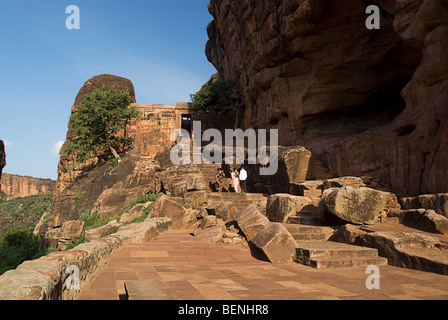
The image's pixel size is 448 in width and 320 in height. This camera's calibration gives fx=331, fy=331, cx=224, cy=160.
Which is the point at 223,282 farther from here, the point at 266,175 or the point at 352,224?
the point at 266,175

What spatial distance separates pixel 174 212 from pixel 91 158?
2223cm

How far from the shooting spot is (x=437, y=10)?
9.25 m

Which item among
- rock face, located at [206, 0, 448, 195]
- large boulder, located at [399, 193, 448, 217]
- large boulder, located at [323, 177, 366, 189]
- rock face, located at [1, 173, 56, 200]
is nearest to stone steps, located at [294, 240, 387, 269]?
large boulder, located at [399, 193, 448, 217]

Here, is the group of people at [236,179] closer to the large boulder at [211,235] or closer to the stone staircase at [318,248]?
the stone staircase at [318,248]

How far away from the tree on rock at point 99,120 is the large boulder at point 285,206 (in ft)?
69.2

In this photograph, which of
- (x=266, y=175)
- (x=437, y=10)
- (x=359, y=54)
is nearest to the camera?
(x=437, y=10)

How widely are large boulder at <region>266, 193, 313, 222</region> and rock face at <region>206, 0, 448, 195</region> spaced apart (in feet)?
10.7

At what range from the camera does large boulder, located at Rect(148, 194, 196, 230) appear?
35.7ft

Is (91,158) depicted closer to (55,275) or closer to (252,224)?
(252,224)

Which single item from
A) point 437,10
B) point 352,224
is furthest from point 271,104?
point 352,224

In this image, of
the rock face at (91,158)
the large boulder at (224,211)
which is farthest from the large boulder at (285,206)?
the rock face at (91,158)

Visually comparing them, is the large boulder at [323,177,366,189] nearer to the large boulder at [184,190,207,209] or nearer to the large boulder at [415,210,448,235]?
the large boulder at [415,210,448,235]

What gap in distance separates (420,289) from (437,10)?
8.73m

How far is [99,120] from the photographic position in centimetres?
2797
